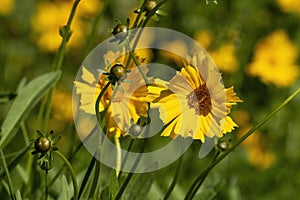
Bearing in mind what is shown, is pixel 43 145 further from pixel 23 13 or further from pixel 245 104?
pixel 23 13

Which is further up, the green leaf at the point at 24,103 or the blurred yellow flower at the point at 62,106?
the green leaf at the point at 24,103

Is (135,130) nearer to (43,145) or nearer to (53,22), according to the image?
(43,145)

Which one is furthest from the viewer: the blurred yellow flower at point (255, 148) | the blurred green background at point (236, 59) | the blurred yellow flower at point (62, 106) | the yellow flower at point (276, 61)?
the yellow flower at point (276, 61)

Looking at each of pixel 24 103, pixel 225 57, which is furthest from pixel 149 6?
pixel 225 57

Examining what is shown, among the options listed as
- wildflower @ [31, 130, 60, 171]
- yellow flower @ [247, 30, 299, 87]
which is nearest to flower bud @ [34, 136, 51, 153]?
wildflower @ [31, 130, 60, 171]

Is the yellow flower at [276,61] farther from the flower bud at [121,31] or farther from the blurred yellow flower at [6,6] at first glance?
the flower bud at [121,31]

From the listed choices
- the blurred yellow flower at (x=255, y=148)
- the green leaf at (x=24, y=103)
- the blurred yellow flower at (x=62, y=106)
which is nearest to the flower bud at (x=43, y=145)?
the green leaf at (x=24, y=103)

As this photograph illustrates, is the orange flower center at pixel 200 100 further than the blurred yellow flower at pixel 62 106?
No

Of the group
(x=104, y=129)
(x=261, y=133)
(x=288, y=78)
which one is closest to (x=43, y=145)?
(x=104, y=129)
